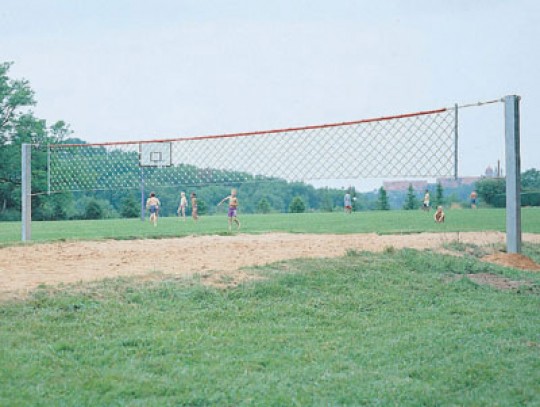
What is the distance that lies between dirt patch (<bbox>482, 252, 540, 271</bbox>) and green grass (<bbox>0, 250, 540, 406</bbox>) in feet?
6.18

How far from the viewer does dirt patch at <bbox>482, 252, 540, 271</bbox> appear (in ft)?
31.3

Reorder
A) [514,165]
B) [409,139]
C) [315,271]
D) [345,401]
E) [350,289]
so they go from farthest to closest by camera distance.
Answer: [409,139]
[514,165]
[315,271]
[350,289]
[345,401]

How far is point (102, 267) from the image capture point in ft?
27.7

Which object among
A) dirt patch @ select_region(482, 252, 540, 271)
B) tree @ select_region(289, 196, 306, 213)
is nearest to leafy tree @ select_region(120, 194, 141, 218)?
Result: tree @ select_region(289, 196, 306, 213)

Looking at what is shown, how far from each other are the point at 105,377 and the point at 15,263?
17.2 feet

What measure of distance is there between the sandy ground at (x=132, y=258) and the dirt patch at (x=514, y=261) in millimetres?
23

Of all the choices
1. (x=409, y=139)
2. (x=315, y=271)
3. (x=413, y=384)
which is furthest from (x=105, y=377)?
(x=409, y=139)

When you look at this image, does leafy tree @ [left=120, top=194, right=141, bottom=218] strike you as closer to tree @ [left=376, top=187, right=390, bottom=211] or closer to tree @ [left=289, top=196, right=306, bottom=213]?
tree @ [left=289, top=196, right=306, bottom=213]

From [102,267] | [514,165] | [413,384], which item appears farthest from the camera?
[514,165]

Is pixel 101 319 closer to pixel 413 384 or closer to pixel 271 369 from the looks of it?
pixel 271 369

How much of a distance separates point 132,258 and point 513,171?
574 centimetres

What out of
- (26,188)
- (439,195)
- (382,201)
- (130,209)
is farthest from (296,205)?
(26,188)

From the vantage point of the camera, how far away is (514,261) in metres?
9.68

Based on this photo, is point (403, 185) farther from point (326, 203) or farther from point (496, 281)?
point (496, 281)
